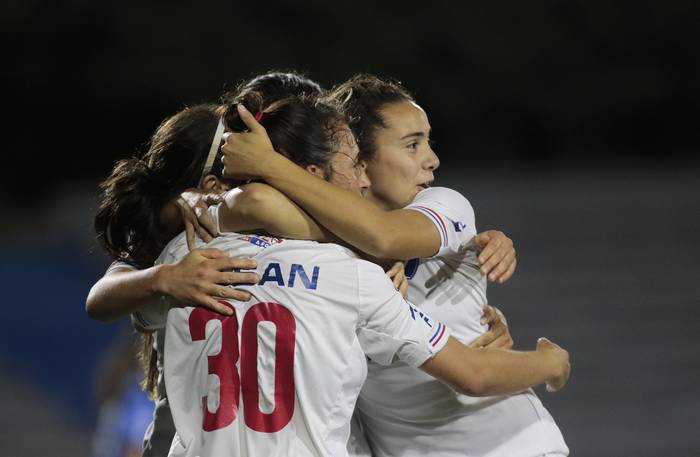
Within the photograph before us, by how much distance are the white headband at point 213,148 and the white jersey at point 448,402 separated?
1.58ft

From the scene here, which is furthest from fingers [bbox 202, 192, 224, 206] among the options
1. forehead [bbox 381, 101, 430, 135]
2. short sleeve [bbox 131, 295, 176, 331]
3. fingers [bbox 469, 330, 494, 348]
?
fingers [bbox 469, 330, 494, 348]

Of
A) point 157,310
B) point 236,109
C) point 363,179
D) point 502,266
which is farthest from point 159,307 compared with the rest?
point 502,266

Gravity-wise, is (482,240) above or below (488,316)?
above

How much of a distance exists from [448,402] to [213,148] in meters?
0.83

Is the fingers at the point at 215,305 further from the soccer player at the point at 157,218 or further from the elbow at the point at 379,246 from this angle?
the elbow at the point at 379,246

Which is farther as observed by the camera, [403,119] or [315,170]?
[403,119]

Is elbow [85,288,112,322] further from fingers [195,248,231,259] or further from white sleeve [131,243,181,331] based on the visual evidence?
fingers [195,248,231,259]

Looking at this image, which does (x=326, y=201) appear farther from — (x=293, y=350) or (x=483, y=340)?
(x=483, y=340)

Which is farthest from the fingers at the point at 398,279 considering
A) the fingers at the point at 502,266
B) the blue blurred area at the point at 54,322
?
the blue blurred area at the point at 54,322

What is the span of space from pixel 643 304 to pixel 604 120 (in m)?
1.61

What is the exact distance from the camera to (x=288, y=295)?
1808mm

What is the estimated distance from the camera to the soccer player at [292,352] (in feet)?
5.91

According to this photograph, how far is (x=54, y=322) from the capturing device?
630 cm

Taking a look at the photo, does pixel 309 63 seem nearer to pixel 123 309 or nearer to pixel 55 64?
pixel 55 64
